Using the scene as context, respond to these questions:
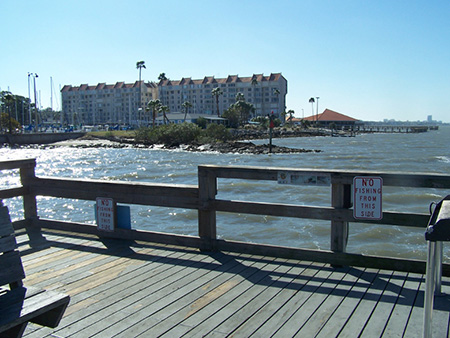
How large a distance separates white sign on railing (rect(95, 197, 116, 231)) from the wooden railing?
0.11m

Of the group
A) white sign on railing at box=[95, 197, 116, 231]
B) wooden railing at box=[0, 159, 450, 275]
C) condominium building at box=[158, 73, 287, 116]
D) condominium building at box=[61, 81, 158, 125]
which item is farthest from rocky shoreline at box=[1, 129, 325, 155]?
condominium building at box=[61, 81, 158, 125]

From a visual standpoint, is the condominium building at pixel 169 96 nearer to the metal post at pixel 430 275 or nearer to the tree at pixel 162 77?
the tree at pixel 162 77

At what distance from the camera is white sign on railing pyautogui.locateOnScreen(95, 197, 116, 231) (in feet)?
21.4

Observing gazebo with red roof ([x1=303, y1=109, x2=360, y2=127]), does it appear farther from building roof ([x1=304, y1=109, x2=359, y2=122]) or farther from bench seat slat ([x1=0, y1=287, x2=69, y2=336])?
bench seat slat ([x1=0, y1=287, x2=69, y2=336])

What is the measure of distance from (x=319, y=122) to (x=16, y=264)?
168 meters

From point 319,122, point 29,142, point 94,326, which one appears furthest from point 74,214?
point 319,122

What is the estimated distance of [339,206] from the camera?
5.15 meters

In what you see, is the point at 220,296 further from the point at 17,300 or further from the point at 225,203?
the point at 17,300

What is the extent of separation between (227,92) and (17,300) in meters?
151

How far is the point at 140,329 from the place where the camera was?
374 cm

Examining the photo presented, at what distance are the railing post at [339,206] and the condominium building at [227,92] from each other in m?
138

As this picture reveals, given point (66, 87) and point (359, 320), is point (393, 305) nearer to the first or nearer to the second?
point (359, 320)

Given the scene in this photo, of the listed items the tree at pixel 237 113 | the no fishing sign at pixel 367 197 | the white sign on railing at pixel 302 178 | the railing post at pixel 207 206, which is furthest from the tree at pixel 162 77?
the no fishing sign at pixel 367 197

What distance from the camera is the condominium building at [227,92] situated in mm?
146875
